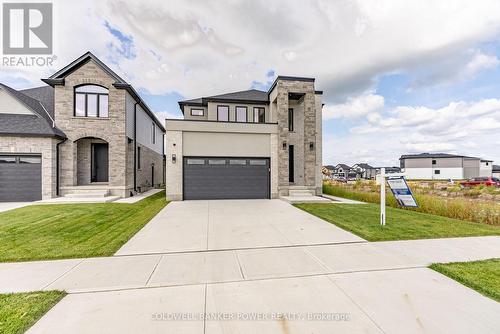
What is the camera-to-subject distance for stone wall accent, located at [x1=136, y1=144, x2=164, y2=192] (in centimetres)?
1735

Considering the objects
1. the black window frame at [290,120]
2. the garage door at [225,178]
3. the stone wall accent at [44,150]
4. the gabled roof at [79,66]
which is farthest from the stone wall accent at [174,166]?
the black window frame at [290,120]

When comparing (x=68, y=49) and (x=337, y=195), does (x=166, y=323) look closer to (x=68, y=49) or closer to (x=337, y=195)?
(x=337, y=195)

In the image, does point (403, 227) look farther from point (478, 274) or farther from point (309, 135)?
point (309, 135)

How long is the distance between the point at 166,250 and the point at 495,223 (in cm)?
1087

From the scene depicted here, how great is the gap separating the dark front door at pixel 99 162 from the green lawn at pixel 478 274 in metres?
17.7

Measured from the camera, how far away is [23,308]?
2.73 m

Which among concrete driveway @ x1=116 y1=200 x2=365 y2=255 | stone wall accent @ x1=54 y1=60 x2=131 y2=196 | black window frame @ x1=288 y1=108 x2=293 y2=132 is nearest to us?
concrete driveway @ x1=116 y1=200 x2=365 y2=255

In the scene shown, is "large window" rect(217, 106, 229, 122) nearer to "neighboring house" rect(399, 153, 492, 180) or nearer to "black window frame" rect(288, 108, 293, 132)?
"black window frame" rect(288, 108, 293, 132)

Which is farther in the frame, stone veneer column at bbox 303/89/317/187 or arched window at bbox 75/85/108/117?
stone veneer column at bbox 303/89/317/187

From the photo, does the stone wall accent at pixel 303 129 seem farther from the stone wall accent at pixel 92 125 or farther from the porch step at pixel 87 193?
the porch step at pixel 87 193

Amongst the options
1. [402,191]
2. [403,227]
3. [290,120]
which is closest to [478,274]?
[403,227]

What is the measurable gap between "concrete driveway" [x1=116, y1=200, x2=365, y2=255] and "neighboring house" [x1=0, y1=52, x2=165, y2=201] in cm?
786

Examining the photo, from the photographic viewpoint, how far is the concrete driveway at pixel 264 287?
8.32ft

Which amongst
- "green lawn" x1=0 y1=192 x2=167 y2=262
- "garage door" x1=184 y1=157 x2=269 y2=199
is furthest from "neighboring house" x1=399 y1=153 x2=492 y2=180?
"green lawn" x1=0 y1=192 x2=167 y2=262
